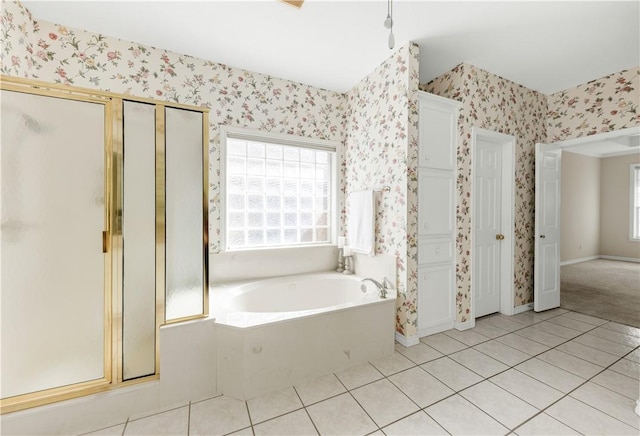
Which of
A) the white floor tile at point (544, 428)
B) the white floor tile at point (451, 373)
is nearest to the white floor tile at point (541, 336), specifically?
the white floor tile at point (451, 373)

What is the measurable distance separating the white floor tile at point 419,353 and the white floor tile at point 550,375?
57 centimetres

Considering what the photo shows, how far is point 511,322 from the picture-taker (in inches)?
109

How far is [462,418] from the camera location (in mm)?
1459

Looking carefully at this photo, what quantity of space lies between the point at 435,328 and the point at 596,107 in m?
3.00

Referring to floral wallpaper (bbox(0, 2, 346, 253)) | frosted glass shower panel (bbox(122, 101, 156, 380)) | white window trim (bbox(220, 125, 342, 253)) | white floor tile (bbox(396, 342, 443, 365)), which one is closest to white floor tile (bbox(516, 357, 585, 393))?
white floor tile (bbox(396, 342, 443, 365))

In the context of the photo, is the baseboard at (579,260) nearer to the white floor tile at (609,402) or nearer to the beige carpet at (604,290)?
the beige carpet at (604,290)

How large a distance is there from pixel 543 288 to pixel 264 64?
394 cm

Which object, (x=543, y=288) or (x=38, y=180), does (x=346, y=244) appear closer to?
(x=543, y=288)

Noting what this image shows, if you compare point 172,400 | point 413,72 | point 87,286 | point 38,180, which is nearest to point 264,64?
point 413,72

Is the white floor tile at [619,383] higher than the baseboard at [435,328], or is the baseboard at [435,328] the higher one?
the baseboard at [435,328]

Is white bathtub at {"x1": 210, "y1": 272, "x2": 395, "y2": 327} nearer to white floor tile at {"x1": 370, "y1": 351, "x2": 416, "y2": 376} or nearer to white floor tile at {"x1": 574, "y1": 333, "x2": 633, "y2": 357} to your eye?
white floor tile at {"x1": 370, "y1": 351, "x2": 416, "y2": 376}

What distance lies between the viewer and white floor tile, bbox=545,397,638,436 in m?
1.36

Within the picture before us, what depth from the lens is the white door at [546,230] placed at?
300 centimetres

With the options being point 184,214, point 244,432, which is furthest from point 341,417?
point 184,214
